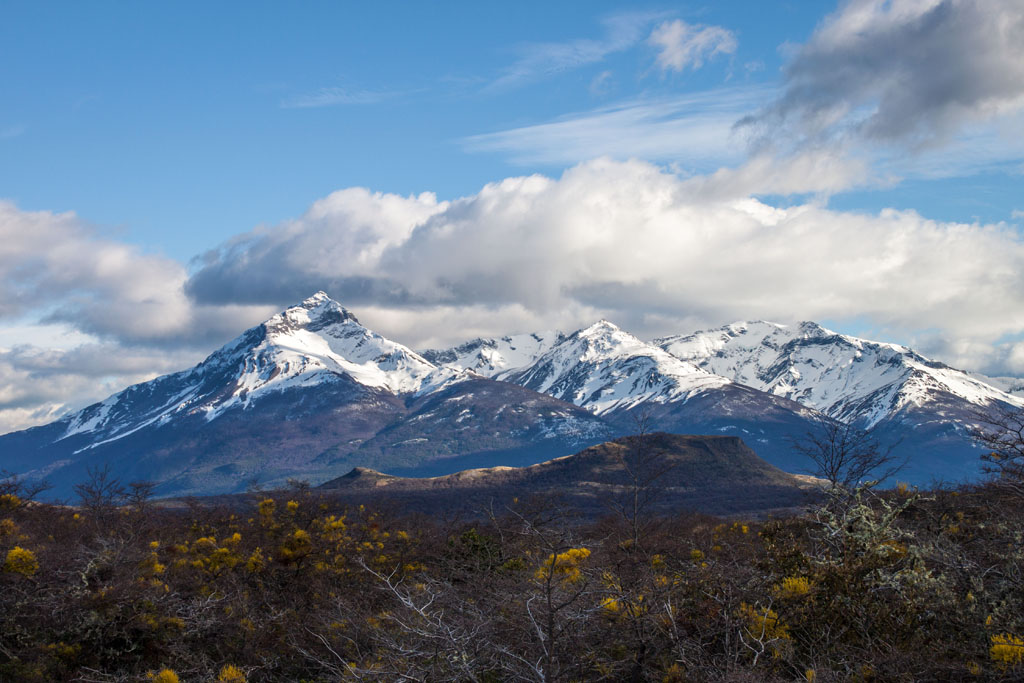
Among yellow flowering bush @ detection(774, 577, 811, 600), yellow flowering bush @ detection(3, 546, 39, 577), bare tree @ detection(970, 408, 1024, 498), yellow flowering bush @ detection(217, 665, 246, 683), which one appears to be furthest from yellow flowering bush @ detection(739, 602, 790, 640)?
yellow flowering bush @ detection(3, 546, 39, 577)

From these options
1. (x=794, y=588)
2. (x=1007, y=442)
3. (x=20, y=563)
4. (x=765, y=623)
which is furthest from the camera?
(x=20, y=563)

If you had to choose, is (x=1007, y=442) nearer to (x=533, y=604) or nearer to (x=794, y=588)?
(x=794, y=588)

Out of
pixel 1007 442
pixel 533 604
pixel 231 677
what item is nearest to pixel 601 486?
pixel 231 677

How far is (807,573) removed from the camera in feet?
50.4

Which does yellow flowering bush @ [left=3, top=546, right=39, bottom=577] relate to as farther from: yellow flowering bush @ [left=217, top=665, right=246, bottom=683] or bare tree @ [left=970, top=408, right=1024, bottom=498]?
bare tree @ [left=970, top=408, right=1024, bottom=498]

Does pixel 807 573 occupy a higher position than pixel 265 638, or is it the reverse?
pixel 807 573

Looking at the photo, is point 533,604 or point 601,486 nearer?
point 533,604

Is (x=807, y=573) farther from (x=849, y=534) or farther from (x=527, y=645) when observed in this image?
(x=527, y=645)

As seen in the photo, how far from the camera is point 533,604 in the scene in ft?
46.2

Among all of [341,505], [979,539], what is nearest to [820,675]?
[979,539]

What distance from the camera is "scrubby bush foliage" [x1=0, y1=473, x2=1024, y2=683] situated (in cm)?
1310

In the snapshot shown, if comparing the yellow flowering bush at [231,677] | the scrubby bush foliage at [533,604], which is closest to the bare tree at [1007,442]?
the scrubby bush foliage at [533,604]

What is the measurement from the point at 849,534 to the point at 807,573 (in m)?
1.16

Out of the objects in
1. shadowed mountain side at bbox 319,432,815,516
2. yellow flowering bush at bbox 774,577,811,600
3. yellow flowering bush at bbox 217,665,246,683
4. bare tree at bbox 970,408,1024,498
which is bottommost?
shadowed mountain side at bbox 319,432,815,516
